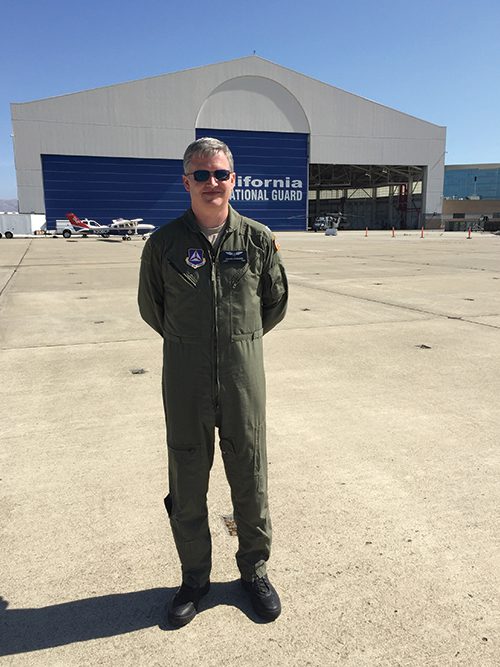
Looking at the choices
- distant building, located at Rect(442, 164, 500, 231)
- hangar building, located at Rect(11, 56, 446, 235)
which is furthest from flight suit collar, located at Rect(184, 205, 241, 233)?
distant building, located at Rect(442, 164, 500, 231)

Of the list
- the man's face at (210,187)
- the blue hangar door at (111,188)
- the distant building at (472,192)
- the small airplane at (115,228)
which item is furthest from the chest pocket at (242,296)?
the distant building at (472,192)

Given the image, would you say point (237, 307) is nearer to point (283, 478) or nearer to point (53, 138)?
point (283, 478)

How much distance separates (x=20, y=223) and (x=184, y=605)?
1882 inches

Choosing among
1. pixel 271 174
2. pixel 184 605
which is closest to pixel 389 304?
pixel 184 605

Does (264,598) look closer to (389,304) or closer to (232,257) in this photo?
(232,257)

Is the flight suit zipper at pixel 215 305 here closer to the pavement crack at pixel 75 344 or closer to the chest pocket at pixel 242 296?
the chest pocket at pixel 242 296

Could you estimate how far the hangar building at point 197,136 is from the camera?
45.4 m

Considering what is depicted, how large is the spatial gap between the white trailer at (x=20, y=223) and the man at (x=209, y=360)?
45.9 meters

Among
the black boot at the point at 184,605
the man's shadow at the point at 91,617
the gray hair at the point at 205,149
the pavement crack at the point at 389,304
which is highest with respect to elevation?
the gray hair at the point at 205,149

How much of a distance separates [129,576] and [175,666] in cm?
59

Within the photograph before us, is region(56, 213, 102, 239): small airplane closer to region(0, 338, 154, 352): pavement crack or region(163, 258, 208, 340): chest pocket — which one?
region(0, 338, 154, 352): pavement crack

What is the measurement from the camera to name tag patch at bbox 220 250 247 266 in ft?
7.38

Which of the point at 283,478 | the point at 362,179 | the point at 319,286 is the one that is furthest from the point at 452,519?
the point at 362,179

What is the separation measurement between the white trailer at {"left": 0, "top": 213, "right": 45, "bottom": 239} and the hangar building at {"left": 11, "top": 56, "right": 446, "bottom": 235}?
4.32ft
